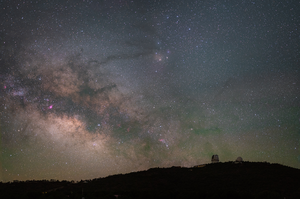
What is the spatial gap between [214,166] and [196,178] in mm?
5561

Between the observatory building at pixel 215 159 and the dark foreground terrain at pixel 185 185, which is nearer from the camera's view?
the dark foreground terrain at pixel 185 185

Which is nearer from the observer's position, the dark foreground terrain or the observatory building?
the dark foreground terrain

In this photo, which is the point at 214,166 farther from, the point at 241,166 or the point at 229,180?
the point at 229,180

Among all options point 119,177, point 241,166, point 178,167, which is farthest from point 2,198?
point 241,166

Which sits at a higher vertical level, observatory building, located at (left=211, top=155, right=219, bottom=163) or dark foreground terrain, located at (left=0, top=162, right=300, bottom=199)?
observatory building, located at (left=211, top=155, right=219, bottom=163)

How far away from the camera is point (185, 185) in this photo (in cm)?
2328

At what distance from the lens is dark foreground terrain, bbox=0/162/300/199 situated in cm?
1903

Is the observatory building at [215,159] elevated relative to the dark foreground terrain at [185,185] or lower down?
elevated

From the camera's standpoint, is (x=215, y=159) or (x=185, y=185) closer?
(x=185, y=185)

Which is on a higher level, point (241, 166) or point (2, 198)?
point (241, 166)

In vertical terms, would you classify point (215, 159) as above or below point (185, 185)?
above

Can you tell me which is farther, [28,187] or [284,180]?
[28,187]

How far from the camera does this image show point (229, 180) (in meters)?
23.0

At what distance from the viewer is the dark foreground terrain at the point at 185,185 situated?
19.0 meters
